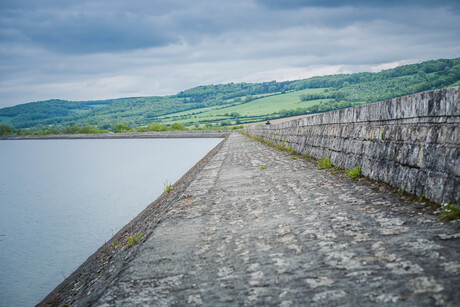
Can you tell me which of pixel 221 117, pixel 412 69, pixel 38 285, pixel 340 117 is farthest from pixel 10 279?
pixel 221 117

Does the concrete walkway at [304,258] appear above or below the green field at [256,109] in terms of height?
below

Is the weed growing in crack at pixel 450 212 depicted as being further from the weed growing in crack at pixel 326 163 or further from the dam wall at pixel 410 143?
the weed growing in crack at pixel 326 163

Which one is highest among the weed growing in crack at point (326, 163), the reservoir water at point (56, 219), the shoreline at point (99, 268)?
the weed growing in crack at point (326, 163)

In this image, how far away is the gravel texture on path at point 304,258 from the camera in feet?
8.06

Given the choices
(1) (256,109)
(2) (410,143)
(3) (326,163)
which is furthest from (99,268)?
(1) (256,109)

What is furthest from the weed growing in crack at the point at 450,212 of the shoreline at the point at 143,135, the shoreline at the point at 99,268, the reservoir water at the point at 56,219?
the shoreline at the point at 143,135

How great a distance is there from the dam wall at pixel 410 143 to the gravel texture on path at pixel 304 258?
0.31 m

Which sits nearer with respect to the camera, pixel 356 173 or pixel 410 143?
pixel 410 143

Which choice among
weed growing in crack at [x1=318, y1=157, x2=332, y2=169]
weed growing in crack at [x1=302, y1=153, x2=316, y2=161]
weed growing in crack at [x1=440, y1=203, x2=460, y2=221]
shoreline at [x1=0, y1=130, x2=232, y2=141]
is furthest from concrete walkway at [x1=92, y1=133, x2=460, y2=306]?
shoreline at [x1=0, y1=130, x2=232, y2=141]

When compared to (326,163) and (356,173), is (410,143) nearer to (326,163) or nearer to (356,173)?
(356,173)

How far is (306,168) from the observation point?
29.6 ft

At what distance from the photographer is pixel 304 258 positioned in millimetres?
3125

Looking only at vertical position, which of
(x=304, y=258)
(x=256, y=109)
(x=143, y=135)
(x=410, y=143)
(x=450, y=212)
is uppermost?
(x=256, y=109)

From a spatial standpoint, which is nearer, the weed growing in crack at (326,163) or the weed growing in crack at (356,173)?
the weed growing in crack at (356,173)
